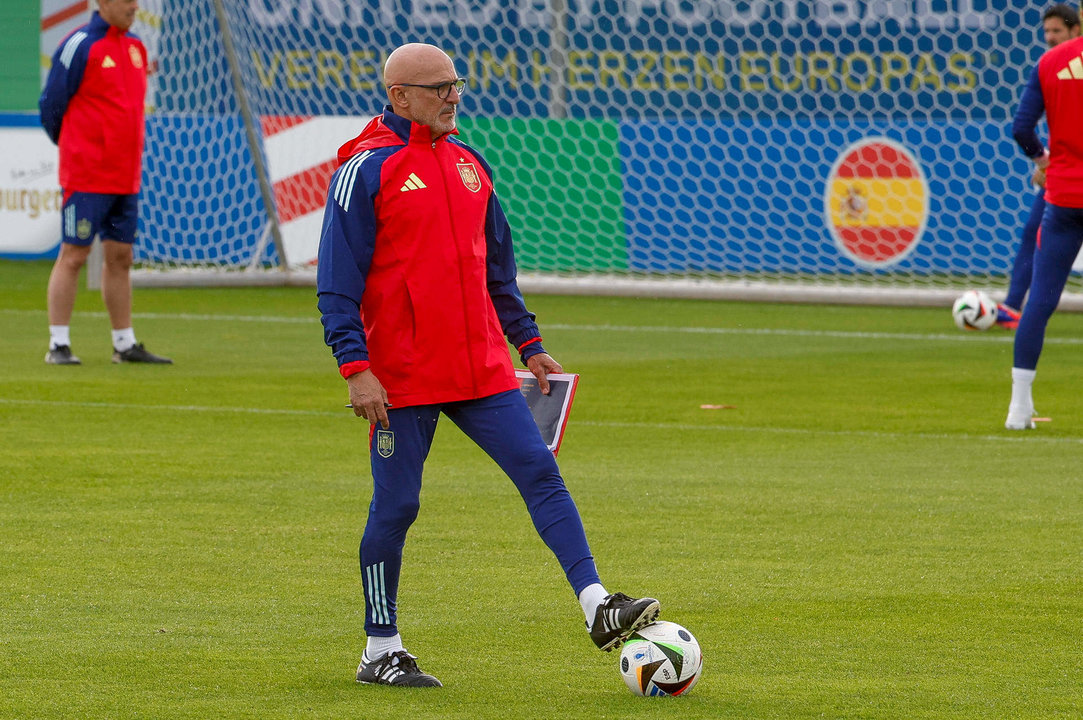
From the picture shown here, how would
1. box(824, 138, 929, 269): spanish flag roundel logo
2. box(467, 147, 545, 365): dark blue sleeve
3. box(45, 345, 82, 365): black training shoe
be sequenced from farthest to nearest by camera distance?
box(824, 138, 929, 269): spanish flag roundel logo, box(45, 345, 82, 365): black training shoe, box(467, 147, 545, 365): dark blue sleeve

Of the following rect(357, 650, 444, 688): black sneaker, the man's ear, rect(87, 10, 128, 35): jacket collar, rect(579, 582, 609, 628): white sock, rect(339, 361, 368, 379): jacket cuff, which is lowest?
rect(87, 10, 128, 35): jacket collar

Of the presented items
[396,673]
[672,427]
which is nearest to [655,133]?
[672,427]

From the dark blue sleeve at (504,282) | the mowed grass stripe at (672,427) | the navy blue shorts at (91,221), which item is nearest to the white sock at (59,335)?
the navy blue shorts at (91,221)

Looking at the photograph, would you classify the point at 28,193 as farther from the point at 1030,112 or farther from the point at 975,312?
the point at 1030,112

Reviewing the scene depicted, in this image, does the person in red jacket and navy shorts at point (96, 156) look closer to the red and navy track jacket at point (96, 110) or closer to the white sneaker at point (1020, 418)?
the red and navy track jacket at point (96, 110)

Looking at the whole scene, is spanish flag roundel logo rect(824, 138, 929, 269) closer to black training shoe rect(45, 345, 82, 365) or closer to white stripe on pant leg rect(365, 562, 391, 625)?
black training shoe rect(45, 345, 82, 365)

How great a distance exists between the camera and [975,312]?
13.9 meters

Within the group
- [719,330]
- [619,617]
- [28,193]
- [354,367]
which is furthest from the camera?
[28,193]

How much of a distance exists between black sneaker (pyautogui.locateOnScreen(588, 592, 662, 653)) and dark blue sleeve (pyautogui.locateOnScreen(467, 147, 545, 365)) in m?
0.72

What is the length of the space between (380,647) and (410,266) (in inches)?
34.1

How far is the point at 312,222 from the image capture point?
1858cm

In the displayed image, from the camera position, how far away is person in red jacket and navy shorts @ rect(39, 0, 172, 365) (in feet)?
37.9

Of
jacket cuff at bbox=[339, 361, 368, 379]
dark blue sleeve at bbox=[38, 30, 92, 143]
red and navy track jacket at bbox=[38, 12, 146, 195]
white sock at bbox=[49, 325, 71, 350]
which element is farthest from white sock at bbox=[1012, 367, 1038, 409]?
dark blue sleeve at bbox=[38, 30, 92, 143]

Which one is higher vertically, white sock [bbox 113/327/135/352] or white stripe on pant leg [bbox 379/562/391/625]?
white stripe on pant leg [bbox 379/562/391/625]
